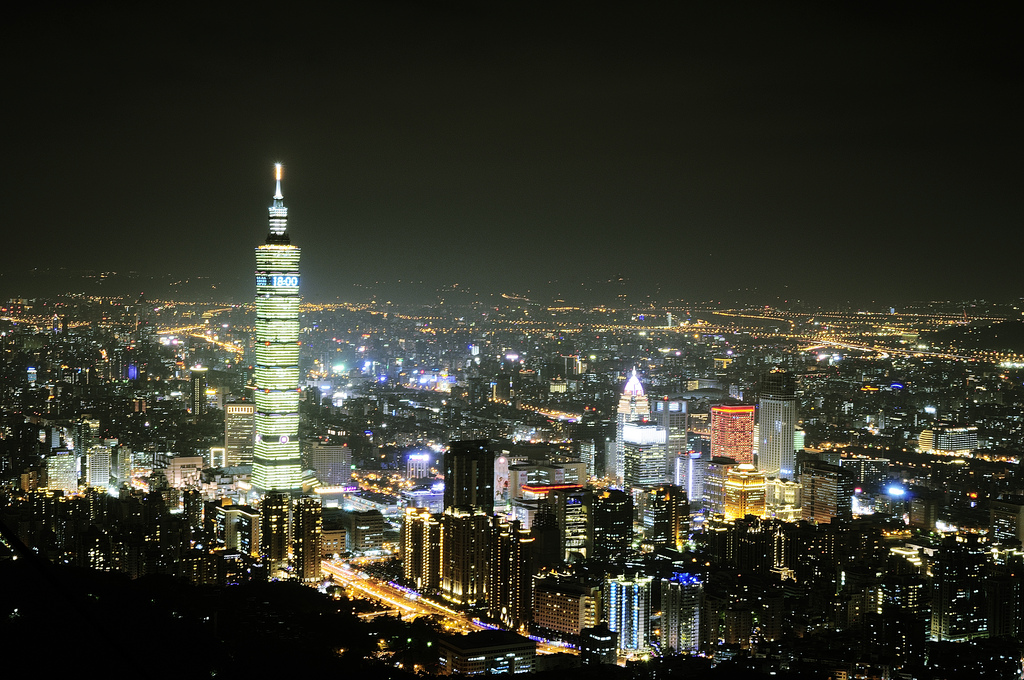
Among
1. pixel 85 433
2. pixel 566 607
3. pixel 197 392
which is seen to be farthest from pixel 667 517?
pixel 85 433

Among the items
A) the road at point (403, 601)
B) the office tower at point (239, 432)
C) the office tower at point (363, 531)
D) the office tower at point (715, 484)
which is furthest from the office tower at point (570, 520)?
the office tower at point (239, 432)

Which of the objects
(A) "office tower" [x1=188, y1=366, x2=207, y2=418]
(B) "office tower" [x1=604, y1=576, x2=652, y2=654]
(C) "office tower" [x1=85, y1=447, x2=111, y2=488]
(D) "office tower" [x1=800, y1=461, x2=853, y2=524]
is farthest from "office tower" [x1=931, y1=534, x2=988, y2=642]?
(A) "office tower" [x1=188, y1=366, x2=207, y2=418]

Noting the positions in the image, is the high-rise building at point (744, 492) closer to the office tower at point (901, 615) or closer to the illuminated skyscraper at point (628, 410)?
the illuminated skyscraper at point (628, 410)

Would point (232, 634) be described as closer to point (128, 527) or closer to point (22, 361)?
point (128, 527)

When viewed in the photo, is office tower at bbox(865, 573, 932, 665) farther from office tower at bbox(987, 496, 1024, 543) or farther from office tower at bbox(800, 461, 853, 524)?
office tower at bbox(800, 461, 853, 524)

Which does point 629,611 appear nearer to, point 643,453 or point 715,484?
point 715,484

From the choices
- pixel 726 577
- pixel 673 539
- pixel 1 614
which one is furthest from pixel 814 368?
pixel 1 614
